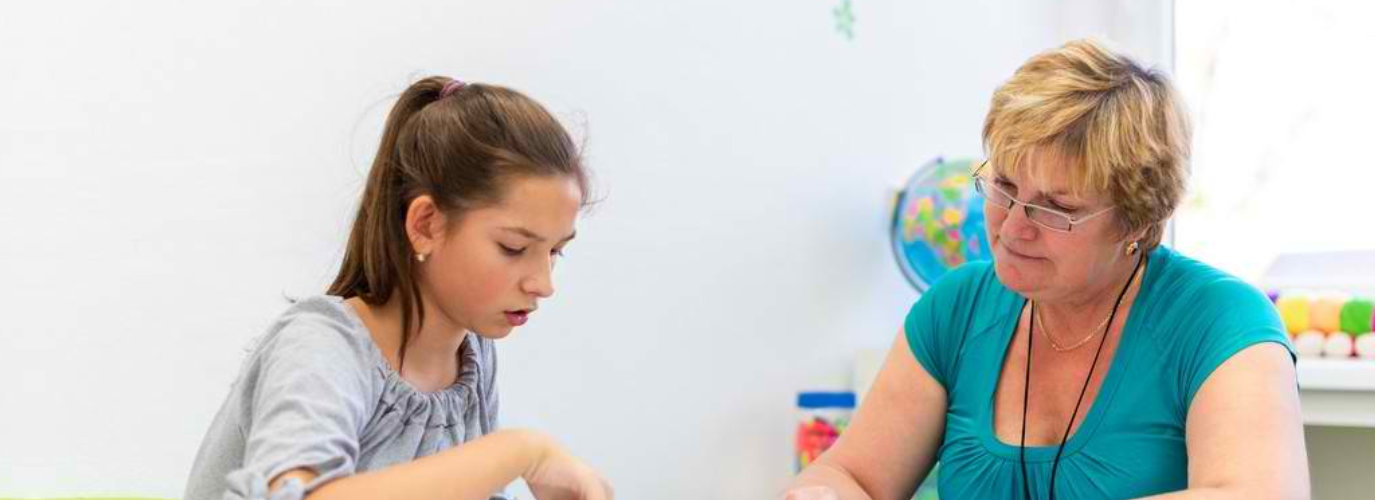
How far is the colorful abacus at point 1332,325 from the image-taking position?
2.20 m

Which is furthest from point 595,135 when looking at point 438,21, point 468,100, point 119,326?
point 468,100

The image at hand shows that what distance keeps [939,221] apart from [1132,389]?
47.3 inches

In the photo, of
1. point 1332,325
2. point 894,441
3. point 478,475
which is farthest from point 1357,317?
point 478,475

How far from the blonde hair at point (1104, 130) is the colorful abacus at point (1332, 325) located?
767mm

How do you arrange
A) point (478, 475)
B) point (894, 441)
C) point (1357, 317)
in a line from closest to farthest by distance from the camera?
point (478, 475) → point (894, 441) → point (1357, 317)

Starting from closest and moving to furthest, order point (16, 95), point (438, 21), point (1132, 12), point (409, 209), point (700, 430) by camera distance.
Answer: point (409, 209) < point (16, 95) < point (438, 21) < point (700, 430) < point (1132, 12)

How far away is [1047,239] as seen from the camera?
158 centimetres

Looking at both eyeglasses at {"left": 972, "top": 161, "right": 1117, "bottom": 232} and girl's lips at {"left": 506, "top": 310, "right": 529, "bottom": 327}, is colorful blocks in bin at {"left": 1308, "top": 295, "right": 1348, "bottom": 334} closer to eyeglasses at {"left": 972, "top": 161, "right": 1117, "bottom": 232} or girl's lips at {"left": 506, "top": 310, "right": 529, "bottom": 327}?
eyeglasses at {"left": 972, "top": 161, "right": 1117, "bottom": 232}

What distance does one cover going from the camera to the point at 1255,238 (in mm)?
2828

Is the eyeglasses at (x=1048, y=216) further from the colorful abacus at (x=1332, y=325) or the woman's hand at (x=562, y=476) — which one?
the colorful abacus at (x=1332, y=325)

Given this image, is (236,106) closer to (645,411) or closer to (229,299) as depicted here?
(229,299)

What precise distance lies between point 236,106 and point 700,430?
1.05 m

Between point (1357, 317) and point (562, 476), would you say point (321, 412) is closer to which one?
point (562, 476)

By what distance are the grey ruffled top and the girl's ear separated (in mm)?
89
